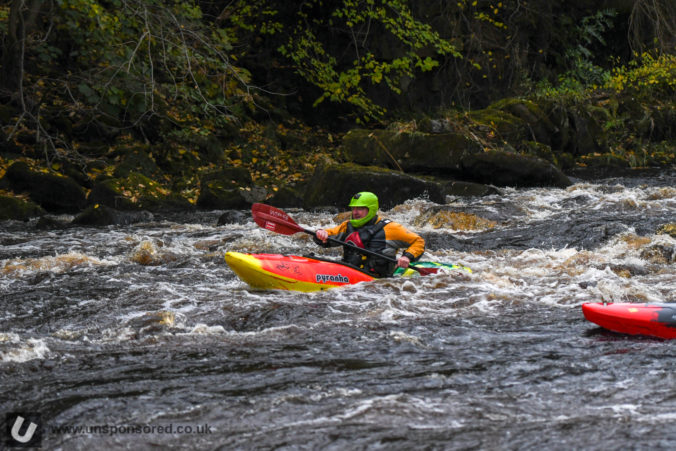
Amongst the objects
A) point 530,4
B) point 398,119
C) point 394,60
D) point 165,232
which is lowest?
point 165,232

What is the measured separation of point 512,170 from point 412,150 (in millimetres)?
1823

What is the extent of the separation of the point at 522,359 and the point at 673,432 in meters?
1.11

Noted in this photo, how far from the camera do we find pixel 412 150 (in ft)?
41.0

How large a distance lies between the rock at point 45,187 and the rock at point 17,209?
1.40 ft

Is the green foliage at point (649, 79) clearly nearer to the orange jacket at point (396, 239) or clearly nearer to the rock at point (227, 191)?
the rock at point (227, 191)

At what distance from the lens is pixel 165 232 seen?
9125 millimetres

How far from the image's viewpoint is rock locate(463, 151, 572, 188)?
12109 mm

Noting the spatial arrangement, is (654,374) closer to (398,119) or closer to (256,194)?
(256,194)

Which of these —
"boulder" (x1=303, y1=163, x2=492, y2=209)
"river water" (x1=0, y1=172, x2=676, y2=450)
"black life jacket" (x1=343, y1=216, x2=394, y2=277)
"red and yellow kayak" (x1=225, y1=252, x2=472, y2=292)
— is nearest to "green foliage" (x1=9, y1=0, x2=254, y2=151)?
"boulder" (x1=303, y1=163, x2=492, y2=209)

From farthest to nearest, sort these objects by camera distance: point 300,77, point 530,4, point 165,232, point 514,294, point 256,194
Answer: point 530,4 → point 300,77 → point 256,194 → point 165,232 → point 514,294

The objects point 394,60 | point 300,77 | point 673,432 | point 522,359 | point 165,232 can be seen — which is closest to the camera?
point 673,432

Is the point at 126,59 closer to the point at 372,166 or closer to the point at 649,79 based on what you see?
the point at 372,166

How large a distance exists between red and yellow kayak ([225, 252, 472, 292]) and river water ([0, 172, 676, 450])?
0.12 m

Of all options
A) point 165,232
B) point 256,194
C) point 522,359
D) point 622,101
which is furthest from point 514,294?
point 622,101
